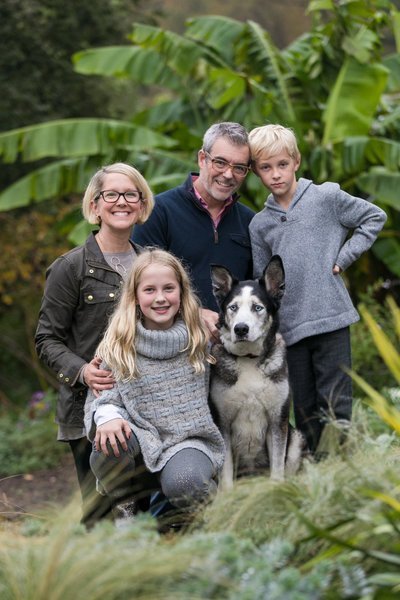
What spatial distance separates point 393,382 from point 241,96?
3784 millimetres

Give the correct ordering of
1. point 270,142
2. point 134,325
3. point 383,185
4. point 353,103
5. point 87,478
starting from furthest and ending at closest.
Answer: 1. point 353,103
2. point 383,185
3. point 87,478
4. point 270,142
5. point 134,325

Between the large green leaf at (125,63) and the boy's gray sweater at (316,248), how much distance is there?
7.54m

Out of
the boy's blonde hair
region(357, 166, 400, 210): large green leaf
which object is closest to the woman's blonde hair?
the boy's blonde hair

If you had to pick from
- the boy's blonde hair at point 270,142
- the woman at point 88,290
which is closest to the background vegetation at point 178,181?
→ the woman at point 88,290

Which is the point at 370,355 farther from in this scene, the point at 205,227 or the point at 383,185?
the point at 205,227

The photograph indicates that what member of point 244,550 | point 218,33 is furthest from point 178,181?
point 244,550

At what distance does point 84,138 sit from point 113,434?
7609 mm

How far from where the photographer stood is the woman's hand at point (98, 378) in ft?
15.5

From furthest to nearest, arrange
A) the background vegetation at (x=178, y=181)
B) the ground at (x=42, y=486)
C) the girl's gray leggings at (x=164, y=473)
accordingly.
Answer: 1. the ground at (x=42, y=486)
2. the girl's gray leggings at (x=164, y=473)
3. the background vegetation at (x=178, y=181)

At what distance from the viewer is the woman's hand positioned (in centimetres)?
A: 473

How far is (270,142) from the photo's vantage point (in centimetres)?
499

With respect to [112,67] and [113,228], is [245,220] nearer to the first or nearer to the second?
[113,228]

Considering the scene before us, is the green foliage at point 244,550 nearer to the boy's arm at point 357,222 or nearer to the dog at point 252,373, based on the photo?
the dog at point 252,373

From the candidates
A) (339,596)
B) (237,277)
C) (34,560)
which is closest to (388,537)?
(339,596)
